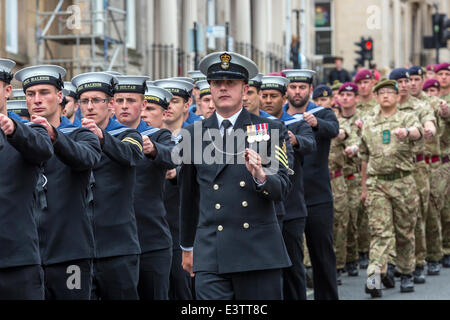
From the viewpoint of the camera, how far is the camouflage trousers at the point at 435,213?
14984mm

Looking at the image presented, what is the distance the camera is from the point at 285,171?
7469mm

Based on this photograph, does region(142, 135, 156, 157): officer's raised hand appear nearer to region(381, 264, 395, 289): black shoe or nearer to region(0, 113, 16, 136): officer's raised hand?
region(0, 113, 16, 136): officer's raised hand

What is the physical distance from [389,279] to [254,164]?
21.5 ft

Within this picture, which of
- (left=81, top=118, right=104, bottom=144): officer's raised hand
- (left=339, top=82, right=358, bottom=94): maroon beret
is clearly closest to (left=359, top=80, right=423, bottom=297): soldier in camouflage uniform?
(left=339, top=82, right=358, bottom=94): maroon beret

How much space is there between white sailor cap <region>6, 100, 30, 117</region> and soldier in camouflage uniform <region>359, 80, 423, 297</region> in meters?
5.13

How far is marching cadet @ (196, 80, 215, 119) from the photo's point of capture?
11.1 metres

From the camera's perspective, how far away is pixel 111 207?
27.7 feet

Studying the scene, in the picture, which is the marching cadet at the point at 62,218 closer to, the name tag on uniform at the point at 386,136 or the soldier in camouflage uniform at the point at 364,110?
the name tag on uniform at the point at 386,136

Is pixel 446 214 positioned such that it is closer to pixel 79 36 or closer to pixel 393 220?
pixel 393 220

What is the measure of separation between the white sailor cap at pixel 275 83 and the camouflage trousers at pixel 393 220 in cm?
264

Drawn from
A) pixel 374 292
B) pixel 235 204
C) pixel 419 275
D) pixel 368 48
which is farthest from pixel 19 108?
pixel 368 48

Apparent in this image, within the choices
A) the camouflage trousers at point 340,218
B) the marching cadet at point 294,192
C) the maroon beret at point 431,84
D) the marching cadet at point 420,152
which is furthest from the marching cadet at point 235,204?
the maroon beret at point 431,84

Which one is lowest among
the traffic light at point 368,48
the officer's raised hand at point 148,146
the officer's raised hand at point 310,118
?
the officer's raised hand at point 148,146

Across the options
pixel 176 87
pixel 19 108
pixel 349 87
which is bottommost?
pixel 19 108
